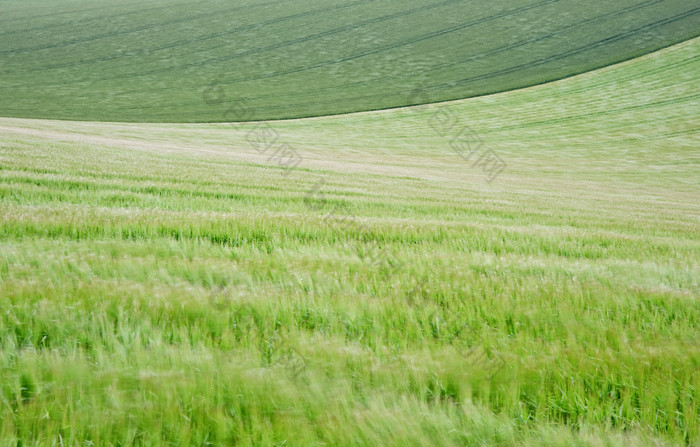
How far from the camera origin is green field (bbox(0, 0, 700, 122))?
55.4m

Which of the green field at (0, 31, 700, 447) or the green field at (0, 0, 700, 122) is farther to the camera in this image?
the green field at (0, 0, 700, 122)

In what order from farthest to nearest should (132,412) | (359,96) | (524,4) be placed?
(524,4) < (359,96) < (132,412)

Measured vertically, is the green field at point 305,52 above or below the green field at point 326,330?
above

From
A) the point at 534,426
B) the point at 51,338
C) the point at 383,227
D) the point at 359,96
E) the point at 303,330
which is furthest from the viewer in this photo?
the point at 359,96

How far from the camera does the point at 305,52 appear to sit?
2778 inches

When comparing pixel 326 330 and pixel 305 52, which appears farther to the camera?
pixel 305 52

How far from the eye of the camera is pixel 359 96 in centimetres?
5825

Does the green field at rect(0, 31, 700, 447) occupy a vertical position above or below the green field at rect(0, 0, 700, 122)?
below

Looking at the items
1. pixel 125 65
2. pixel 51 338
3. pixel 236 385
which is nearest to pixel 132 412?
pixel 236 385

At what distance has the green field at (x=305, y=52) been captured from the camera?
5538 centimetres

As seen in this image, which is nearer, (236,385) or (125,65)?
(236,385)

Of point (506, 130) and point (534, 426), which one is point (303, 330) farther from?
point (506, 130)

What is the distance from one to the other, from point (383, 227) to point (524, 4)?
90.4 metres

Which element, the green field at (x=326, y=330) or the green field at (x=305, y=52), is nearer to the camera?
the green field at (x=326, y=330)
